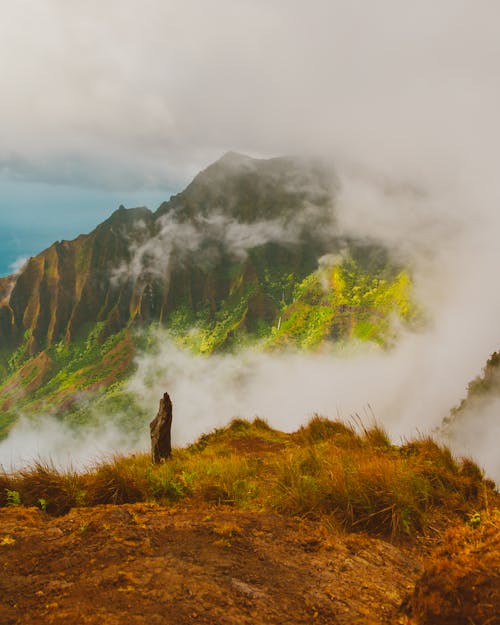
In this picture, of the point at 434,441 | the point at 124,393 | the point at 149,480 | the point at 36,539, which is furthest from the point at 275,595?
the point at 124,393

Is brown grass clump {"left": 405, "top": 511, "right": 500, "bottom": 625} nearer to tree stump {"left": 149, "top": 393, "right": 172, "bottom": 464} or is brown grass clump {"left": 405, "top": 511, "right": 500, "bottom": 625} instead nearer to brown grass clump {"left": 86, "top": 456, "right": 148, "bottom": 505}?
brown grass clump {"left": 86, "top": 456, "right": 148, "bottom": 505}

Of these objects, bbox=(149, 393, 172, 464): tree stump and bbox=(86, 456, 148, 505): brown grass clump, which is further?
bbox=(149, 393, 172, 464): tree stump

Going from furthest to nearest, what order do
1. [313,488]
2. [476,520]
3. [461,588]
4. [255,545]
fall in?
[313,488], [255,545], [476,520], [461,588]

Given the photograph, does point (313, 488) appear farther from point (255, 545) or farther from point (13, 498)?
point (13, 498)

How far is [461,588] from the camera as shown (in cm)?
294

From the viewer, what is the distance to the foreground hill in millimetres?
3211

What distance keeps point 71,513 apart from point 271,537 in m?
2.61

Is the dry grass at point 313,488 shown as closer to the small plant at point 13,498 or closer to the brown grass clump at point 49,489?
the brown grass clump at point 49,489

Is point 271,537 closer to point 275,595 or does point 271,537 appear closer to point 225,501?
point 275,595

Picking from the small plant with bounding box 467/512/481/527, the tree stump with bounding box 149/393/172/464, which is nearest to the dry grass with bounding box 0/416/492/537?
the small plant with bounding box 467/512/481/527

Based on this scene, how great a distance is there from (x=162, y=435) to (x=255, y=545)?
7196 mm

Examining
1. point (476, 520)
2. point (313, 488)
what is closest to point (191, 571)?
point (313, 488)

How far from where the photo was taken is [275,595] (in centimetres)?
371

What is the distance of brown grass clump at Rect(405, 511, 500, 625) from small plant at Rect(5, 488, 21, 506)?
5.12 m
